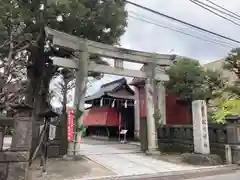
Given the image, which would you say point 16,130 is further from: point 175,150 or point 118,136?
point 118,136

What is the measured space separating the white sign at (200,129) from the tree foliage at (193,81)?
3195 mm

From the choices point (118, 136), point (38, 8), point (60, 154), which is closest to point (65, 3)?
point (38, 8)

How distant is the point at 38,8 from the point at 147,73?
6.46m

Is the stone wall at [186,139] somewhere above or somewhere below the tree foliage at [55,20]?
below

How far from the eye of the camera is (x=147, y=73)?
13.2 metres

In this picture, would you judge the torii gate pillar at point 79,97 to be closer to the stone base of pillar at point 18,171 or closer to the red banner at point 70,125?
→ the red banner at point 70,125

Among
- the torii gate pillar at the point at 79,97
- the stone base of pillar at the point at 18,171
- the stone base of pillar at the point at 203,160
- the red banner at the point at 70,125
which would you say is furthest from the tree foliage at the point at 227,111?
the stone base of pillar at the point at 18,171

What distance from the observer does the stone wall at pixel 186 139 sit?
11117 millimetres

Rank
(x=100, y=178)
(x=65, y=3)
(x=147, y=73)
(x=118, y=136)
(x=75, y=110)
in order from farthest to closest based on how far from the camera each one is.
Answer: (x=118, y=136) < (x=147, y=73) < (x=75, y=110) < (x=65, y=3) < (x=100, y=178)

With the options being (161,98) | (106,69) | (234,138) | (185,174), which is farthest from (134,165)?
(161,98)

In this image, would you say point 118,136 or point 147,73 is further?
point 118,136

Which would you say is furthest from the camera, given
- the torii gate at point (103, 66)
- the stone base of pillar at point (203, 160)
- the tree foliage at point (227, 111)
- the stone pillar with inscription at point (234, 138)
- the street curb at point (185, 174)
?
the tree foliage at point (227, 111)

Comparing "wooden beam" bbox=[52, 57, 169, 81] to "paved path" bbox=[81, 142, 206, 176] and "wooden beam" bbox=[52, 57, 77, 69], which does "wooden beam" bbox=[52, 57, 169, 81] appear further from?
"paved path" bbox=[81, 142, 206, 176]

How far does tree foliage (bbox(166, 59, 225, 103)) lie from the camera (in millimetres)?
14352
